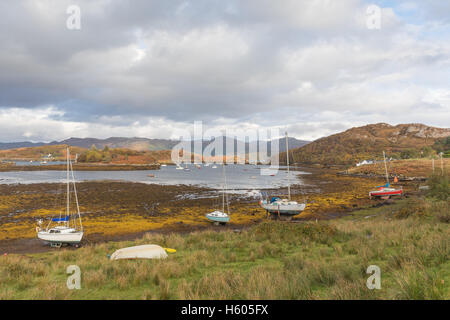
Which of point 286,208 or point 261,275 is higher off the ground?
point 261,275

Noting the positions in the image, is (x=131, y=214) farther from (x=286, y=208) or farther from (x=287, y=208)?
(x=287, y=208)

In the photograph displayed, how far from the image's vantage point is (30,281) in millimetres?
8695

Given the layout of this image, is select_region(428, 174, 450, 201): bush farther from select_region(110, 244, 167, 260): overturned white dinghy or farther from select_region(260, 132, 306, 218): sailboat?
select_region(110, 244, 167, 260): overturned white dinghy

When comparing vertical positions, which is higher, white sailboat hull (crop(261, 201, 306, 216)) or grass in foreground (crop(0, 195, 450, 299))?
grass in foreground (crop(0, 195, 450, 299))

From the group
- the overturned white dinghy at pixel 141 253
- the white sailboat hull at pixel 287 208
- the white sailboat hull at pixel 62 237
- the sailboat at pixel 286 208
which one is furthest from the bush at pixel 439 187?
the white sailboat hull at pixel 62 237

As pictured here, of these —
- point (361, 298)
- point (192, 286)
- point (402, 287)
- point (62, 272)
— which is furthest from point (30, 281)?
point (402, 287)

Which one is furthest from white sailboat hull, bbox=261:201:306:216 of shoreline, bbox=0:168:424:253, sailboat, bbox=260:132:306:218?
shoreline, bbox=0:168:424:253

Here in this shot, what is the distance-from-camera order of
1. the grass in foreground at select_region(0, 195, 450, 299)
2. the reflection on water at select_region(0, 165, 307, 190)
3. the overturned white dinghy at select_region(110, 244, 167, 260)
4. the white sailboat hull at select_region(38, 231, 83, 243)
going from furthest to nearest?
1. the reflection on water at select_region(0, 165, 307, 190)
2. the white sailboat hull at select_region(38, 231, 83, 243)
3. the overturned white dinghy at select_region(110, 244, 167, 260)
4. the grass in foreground at select_region(0, 195, 450, 299)

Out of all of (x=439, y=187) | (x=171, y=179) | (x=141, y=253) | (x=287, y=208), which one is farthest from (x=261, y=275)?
(x=171, y=179)

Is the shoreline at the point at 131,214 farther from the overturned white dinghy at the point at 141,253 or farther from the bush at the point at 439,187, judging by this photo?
the overturned white dinghy at the point at 141,253

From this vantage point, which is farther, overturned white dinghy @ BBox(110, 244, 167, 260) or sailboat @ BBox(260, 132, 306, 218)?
sailboat @ BBox(260, 132, 306, 218)

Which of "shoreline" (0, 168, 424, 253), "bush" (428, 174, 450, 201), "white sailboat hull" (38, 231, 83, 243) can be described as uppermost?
"bush" (428, 174, 450, 201)

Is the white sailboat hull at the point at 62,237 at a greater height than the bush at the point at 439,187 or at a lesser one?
lesser

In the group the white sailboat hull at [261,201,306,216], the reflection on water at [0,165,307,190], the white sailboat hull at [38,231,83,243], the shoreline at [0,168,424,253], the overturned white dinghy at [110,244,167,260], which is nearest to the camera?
the overturned white dinghy at [110,244,167,260]
